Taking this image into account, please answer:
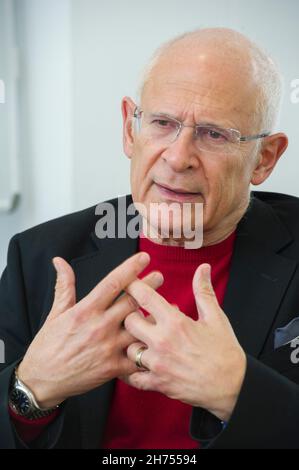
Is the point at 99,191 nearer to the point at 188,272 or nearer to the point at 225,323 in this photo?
the point at 188,272

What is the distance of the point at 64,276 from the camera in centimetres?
109

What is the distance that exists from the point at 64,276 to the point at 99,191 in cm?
83

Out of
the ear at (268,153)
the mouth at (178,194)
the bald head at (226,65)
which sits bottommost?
the mouth at (178,194)

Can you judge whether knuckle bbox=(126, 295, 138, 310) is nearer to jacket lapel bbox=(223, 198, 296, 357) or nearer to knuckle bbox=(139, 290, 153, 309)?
knuckle bbox=(139, 290, 153, 309)

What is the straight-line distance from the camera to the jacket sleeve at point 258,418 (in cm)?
102

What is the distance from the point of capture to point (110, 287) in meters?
1.05

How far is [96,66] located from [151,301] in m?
1.01

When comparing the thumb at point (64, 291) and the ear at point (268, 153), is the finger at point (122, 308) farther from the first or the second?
the ear at point (268, 153)

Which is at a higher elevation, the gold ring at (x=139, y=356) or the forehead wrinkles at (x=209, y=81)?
the forehead wrinkles at (x=209, y=81)

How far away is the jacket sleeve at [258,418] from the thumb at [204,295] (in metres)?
A: 0.12

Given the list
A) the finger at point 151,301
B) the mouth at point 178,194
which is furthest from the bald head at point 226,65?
the finger at point 151,301

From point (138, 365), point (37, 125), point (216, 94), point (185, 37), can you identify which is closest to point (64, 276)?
point (138, 365)

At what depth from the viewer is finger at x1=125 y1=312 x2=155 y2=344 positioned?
3.38ft
